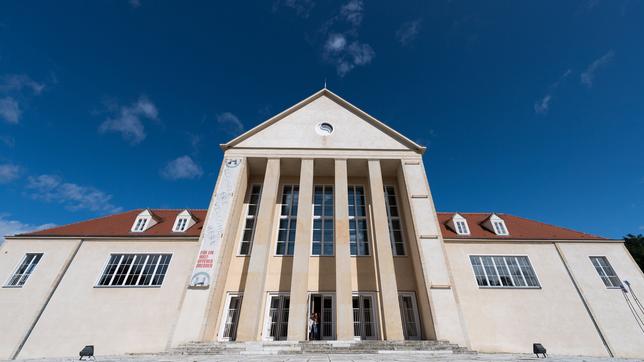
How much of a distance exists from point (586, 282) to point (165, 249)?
976 inches

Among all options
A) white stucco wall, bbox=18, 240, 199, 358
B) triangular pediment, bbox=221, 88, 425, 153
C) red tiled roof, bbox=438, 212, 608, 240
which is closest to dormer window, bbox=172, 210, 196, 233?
white stucco wall, bbox=18, 240, 199, 358

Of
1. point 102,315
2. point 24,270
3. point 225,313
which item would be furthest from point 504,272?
point 24,270

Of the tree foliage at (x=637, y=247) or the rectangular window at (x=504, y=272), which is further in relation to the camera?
the tree foliage at (x=637, y=247)

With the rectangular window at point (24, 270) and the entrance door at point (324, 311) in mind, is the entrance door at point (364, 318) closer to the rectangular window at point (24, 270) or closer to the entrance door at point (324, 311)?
the entrance door at point (324, 311)

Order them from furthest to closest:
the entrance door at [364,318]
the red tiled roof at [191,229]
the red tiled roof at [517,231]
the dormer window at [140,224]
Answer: the dormer window at [140,224]
the red tiled roof at [517,231]
the red tiled roof at [191,229]
the entrance door at [364,318]

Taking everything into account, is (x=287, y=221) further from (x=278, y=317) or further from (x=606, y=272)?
(x=606, y=272)

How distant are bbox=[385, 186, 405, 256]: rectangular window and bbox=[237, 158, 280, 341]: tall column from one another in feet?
24.8

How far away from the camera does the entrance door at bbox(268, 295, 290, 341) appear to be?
13070 millimetres

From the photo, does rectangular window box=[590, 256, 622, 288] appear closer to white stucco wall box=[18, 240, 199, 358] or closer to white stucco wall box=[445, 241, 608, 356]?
white stucco wall box=[445, 241, 608, 356]

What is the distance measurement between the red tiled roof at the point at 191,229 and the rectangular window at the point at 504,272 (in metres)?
1.35

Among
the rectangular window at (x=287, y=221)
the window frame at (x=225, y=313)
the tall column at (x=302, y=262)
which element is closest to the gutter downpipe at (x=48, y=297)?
the window frame at (x=225, y=313)

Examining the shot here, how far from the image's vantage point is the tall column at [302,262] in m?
11.9

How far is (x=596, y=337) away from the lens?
1312cm

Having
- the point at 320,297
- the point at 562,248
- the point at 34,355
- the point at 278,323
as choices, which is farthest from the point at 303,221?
the point at 562,248
